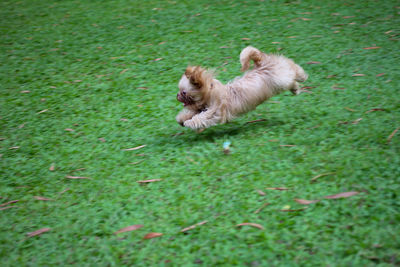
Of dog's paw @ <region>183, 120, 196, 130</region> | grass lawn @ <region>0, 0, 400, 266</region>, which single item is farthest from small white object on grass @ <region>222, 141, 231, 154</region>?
dog's paw @ <region>183, 120, 196, 130</region>

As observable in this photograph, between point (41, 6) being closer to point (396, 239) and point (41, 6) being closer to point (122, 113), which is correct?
point (122, 113)

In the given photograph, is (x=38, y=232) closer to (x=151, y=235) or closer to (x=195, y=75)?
(x=151, y=235)

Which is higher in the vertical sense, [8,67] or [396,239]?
[8,67]

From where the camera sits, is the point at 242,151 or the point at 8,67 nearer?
the point at 242,151

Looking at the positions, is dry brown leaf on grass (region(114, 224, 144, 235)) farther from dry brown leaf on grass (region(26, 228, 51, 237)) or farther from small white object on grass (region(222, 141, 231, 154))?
small white object on grass (region(222, 141, 231, 154))

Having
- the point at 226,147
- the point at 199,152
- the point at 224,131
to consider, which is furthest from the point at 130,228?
the point at 224,131

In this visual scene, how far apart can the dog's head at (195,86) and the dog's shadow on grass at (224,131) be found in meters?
0.47

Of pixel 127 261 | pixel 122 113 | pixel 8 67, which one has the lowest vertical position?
pixel 127 261

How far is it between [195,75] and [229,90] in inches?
21.2

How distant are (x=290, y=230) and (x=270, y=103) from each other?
8.92ft

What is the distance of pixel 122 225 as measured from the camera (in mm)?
3248

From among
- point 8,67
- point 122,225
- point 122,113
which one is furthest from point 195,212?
point 8,67

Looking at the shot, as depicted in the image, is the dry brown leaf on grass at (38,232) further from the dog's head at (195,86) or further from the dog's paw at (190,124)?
the dog's head at (195,86)

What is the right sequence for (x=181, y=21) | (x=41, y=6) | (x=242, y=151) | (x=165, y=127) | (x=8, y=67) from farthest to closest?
(x=41, y=6) → (x=181, y=21) → (x=8, y=67) → (x=165, y=127) → (x=242, y=151)
